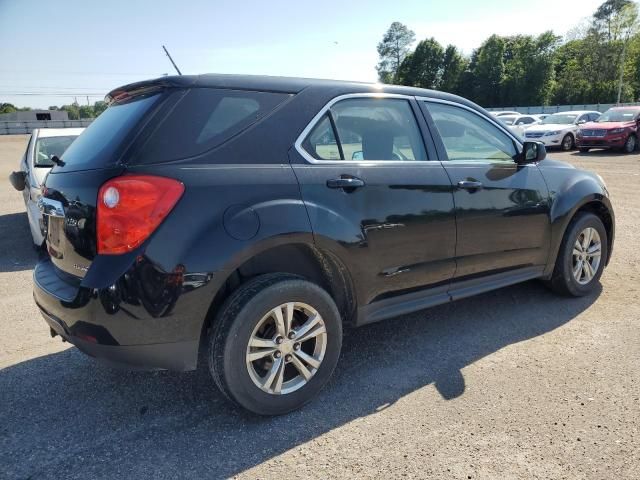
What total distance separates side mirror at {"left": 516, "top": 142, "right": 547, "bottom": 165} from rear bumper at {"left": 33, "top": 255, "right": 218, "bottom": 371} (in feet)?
8.99

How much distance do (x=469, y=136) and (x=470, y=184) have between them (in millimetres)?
499

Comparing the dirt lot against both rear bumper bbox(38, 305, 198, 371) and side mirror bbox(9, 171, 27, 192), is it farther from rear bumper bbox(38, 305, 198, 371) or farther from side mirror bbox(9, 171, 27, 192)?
side mirror bbox(9, 171, 27, 192)

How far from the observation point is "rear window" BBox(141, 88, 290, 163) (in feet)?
8.13

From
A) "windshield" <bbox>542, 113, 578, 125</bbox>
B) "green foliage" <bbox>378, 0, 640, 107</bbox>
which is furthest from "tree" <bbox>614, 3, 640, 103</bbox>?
"windshield" <bbox>542, 113, 578, 125</bbox>

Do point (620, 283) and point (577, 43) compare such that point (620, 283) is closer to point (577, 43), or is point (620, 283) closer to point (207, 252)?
point (207, 252)

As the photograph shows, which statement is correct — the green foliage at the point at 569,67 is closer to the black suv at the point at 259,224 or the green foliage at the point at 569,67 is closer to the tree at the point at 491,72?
the tree at the point at 491,72

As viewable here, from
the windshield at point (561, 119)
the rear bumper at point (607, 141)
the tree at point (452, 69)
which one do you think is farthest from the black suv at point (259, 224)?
the tree at point (452, 69)

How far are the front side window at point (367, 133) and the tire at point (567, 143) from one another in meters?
19.7

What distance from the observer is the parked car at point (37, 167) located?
5.79 meters

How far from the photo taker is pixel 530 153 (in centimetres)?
391

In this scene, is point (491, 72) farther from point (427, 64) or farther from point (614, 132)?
point (614, 132)

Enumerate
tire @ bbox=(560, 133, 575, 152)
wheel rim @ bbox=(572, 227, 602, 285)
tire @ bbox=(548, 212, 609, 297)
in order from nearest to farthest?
tire @ bbox=(548, 212, 609, 297) < wheel rim @ bbox=(572, 227, 602, 285) < tire @ bbox=(560, 133, 575, 152)

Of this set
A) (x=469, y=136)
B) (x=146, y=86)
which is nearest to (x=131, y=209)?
(x=146, y=86)

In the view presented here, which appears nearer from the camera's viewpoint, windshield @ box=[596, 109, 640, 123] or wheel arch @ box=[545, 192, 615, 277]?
wheel arch @ box=[545, 192, 615, 277]
